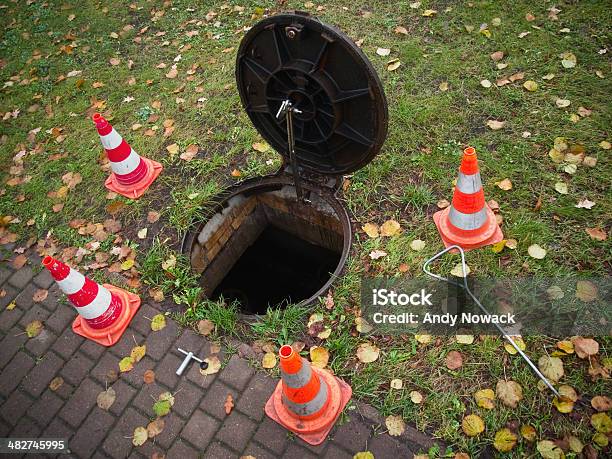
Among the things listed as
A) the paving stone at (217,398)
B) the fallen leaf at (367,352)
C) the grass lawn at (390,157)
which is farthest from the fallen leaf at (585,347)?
the paving stone at (217,398)

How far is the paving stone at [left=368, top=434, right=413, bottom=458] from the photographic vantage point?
2.72m

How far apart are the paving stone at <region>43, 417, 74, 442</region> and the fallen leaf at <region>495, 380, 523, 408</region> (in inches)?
113

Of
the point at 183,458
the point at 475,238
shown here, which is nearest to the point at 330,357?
the point at 183,458

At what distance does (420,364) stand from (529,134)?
2.33 metres

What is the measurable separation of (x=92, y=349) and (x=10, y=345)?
0.73 meters

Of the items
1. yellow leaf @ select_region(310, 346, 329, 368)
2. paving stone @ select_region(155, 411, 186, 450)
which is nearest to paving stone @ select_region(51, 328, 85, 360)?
paving stone @ select_region(155, 411, 186, 450)

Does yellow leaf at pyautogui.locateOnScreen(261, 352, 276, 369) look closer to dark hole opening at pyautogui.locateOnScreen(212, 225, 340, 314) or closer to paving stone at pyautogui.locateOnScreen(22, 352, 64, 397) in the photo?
paving stone at pyautogui.locateOnScreen(22, 352, 64, 397)

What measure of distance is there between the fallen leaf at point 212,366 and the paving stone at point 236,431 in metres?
0.34

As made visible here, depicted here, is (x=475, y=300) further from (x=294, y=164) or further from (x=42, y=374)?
(x=42, y=374)

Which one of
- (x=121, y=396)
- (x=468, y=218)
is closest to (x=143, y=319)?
(x=121, y=396)

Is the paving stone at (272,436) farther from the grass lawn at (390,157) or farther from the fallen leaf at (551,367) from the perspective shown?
the fallen leaf at (551,367)

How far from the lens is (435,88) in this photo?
4512 millimetres

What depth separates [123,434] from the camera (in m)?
3.05

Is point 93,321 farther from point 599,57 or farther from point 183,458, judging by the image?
point 599,57
